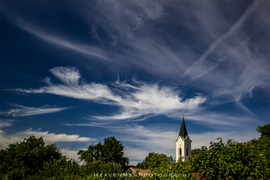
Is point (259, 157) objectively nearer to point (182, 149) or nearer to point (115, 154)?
point (115, 154)

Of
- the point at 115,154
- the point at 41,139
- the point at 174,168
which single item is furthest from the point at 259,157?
the point at 115,154

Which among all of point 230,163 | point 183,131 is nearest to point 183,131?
point 183,131

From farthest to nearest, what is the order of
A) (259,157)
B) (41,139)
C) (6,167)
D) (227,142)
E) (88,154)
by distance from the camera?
(88,154) < (41,139) < (6,167) < (227,142) < (259,157)

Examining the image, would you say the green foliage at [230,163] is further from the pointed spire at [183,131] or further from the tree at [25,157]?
the pointed spire at [183,131]

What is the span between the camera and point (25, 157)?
26469mm

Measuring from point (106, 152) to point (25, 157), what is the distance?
32291mm

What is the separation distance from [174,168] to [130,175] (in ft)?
5.41

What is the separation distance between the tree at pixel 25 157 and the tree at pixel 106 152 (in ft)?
91.9

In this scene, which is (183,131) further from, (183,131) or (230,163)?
(230,163)

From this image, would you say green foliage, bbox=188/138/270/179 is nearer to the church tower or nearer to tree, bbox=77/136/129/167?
tree, bbox=77/136/129/167

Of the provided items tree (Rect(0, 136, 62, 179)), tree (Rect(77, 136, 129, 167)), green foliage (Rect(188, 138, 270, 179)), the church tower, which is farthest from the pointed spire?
green foliage (Rect(188, 138, 270, 179))

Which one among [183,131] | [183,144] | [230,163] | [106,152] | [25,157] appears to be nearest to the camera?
[230,163]

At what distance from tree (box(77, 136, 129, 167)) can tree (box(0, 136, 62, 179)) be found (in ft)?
91.9

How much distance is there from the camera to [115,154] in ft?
186
